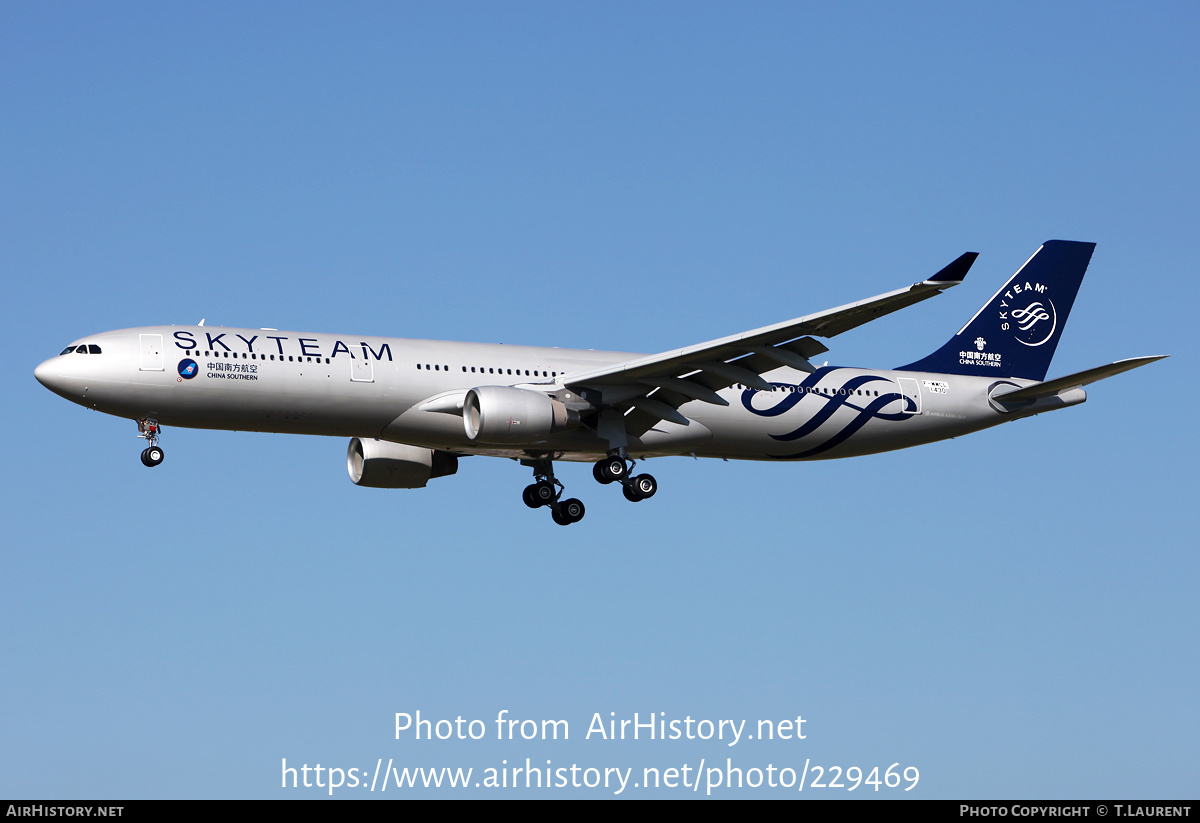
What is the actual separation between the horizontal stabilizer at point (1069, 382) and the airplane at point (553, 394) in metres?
0.06

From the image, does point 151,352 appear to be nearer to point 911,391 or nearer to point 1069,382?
point 911,391

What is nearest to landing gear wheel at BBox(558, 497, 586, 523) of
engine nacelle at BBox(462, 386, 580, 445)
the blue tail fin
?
engine nacelle at BBox(462, 386, 580, 445)

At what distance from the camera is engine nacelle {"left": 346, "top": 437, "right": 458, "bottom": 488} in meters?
41.5

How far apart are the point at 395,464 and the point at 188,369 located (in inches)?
311

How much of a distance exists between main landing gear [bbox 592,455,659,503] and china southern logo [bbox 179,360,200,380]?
407 inches

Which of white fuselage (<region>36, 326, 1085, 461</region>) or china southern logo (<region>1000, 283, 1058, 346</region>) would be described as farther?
china southern logo (<region>1000, 283, 1058, 346</region>)

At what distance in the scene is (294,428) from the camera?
3638cm

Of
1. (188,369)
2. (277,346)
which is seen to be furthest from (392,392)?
(188,369)

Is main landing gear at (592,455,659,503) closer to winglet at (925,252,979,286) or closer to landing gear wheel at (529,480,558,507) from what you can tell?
landing gear wheel at (529,480,558,507)

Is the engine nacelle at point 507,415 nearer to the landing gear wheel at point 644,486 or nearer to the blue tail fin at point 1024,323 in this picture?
the landing gear wheel at point 644,486

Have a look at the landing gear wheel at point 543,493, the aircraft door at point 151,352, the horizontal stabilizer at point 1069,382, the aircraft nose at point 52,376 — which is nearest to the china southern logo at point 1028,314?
the horizontal stabilizer at point 1069,382

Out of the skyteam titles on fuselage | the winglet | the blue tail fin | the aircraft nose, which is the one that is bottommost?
the winglet

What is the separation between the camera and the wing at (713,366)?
3312 cm

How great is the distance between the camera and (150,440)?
118 ft
